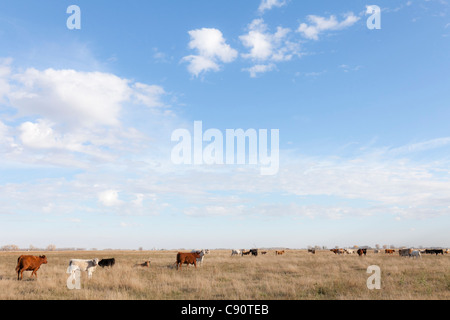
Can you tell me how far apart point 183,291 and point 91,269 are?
684 cm

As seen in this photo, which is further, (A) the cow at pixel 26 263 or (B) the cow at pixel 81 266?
(B) the cow at pixel 81 266

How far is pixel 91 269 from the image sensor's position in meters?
17.3

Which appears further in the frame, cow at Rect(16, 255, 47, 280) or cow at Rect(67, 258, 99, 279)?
cow at Rect(67, 258, 99, 279)

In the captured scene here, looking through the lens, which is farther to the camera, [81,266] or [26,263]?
[81,266]

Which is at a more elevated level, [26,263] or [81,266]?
[26,263]
